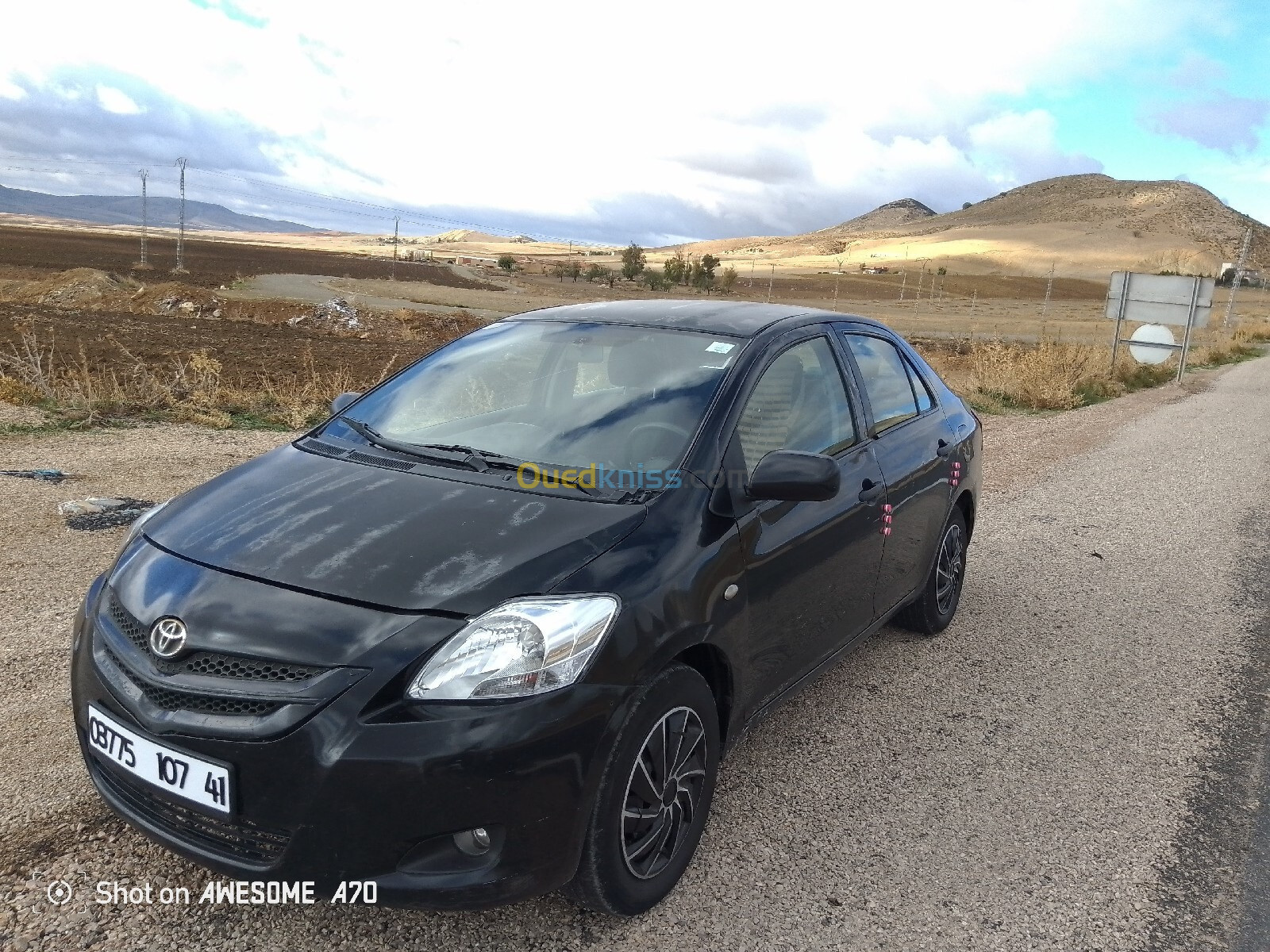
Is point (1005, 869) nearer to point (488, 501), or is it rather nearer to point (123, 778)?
point (488, 501)

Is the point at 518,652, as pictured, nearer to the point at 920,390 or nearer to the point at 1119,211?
the point at 920,390

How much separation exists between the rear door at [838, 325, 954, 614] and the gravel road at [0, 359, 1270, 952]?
57 cm

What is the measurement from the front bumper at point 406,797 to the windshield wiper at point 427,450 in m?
1.07

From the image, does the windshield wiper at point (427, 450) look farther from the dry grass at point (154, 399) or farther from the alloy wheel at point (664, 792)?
the dry grass at point (154, 399)

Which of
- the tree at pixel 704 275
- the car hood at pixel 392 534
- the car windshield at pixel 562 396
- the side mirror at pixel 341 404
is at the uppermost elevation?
the tree at pixel 704 275

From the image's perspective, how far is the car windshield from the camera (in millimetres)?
3258

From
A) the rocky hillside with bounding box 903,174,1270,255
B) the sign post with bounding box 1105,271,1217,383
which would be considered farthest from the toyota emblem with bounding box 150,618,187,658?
the rocky hillside with bounding box 903,174,1270,255

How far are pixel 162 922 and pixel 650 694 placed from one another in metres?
1.44

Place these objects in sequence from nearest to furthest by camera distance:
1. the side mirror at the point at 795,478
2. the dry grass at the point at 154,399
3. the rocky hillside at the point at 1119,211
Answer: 1. the side mirror at the point at 795,478
2. the dry grass at the point at 154,399
3. the rocky hillside at the point at 1119,211

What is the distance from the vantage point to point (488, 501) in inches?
113

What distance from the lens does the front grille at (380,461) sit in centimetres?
319

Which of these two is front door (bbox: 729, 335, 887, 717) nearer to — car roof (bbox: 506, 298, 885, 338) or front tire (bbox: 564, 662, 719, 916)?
car roof (bbox: 506, 298, 885, 338)

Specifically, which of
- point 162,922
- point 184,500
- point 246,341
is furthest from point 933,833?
point 246,341

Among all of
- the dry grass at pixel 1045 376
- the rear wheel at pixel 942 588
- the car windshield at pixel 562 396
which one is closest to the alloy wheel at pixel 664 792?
the car windshield at pixel 562 396
